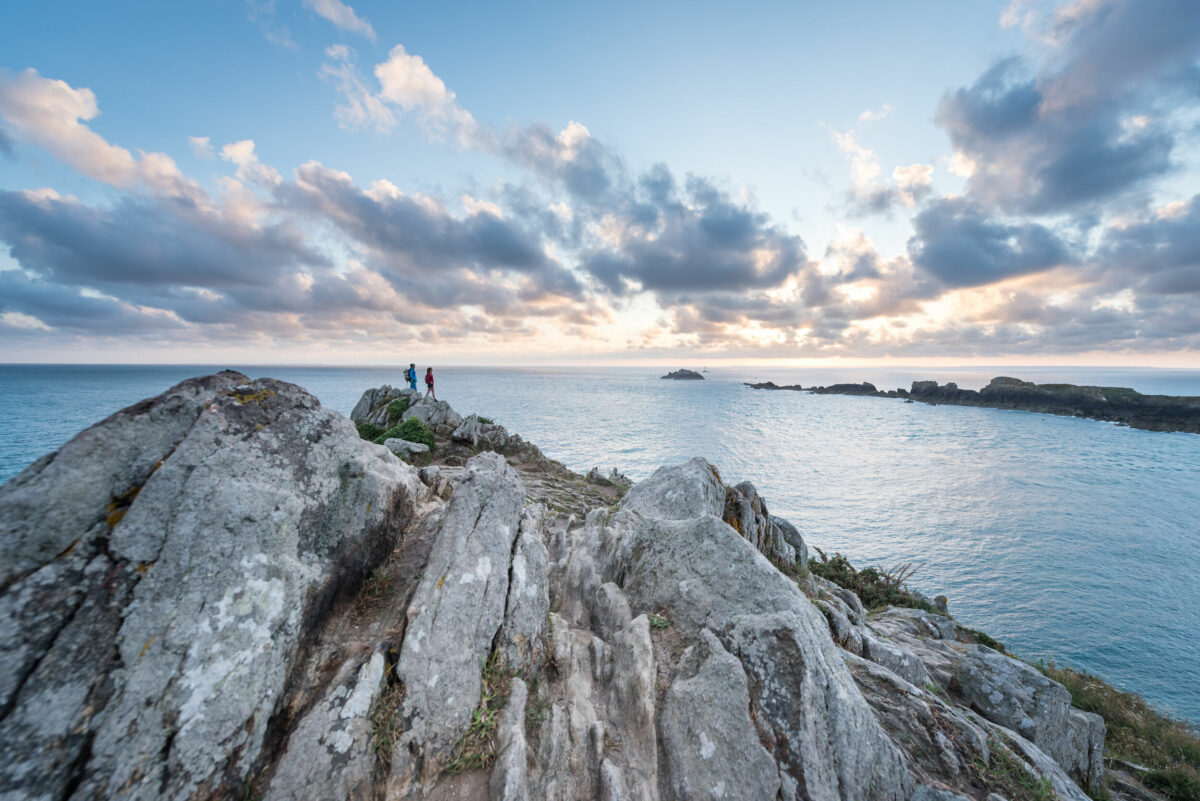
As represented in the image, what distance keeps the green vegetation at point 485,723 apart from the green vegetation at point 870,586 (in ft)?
68.1

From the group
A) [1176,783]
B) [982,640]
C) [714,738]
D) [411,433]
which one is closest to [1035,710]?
[1176,783]

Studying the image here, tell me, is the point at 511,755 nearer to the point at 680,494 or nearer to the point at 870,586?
the point at 680,494

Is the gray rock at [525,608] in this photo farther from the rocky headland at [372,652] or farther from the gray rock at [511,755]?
the gray rock at [511,755]

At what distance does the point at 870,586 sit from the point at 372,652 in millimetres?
26891

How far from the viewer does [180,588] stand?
5.75 m

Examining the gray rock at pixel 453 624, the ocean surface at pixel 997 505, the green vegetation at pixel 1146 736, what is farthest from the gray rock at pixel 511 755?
the ocean surface at pixel 997 505

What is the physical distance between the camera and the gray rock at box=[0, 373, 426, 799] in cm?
480

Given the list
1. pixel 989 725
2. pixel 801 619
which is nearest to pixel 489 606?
pixel 801 619

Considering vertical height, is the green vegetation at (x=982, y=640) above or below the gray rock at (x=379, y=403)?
below

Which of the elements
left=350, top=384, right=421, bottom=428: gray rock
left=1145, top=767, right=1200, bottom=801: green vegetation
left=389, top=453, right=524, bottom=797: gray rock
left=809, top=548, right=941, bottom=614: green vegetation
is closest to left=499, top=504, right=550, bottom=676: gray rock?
left=389, top=453, right=524, bottom=797: gray rock

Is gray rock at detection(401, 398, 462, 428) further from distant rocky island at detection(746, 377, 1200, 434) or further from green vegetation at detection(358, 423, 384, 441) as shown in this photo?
distant rocky island at detection(746, 377, 1200, 434)

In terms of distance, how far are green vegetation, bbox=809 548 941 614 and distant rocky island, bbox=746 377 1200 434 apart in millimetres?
147594

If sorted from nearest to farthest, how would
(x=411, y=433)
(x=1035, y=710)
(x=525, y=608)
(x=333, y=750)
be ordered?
(x=333, y=750), (x=525, y=608), (x=1035, y=710), (x=411, y=433)

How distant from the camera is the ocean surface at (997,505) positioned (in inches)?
1041
